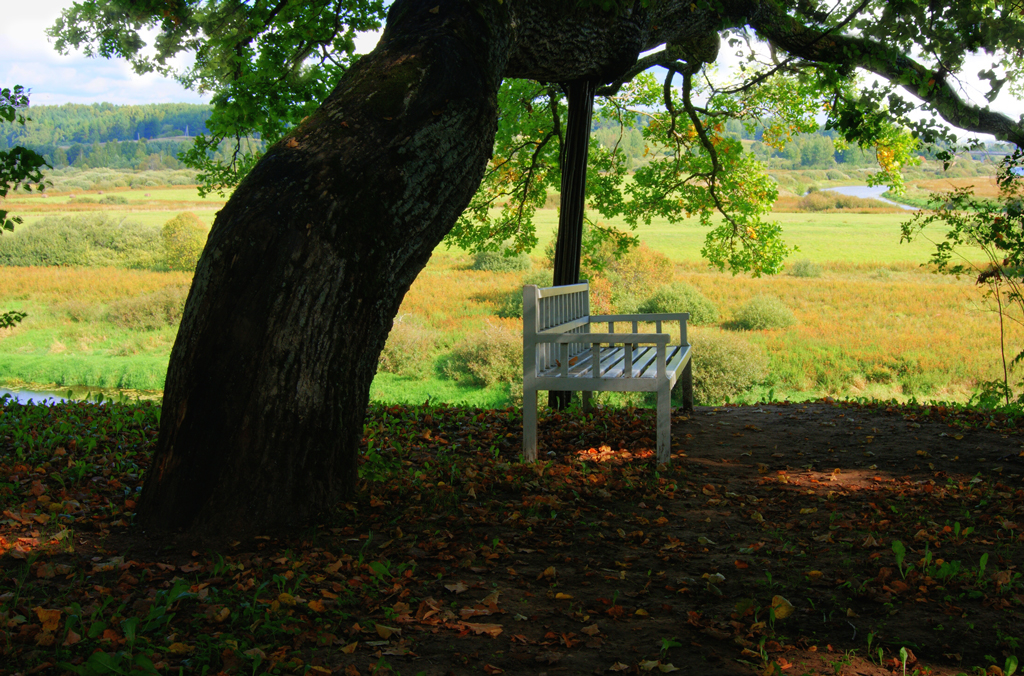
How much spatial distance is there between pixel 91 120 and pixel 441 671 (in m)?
35.9

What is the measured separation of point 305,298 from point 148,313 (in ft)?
76.3

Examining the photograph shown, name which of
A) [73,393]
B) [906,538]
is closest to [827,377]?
[906,538]

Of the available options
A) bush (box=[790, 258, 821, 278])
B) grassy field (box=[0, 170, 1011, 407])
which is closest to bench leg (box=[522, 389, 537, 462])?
grassy field (box=[0, 170, 1011, 407])

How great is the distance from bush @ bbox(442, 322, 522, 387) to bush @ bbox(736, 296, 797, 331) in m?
6.66

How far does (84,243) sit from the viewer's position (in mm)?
27250

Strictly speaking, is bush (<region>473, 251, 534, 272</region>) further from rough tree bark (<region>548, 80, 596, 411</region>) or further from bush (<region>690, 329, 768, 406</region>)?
rough tree bark (<region>548, 80, 596, 411</region>)

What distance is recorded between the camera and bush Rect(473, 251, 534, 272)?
24734 millimetres

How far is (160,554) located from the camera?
286 cm

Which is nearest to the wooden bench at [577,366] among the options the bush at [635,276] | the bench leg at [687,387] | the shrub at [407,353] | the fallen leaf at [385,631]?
the bench leg at [687,387]

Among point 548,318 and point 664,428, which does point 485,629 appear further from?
point 548,318

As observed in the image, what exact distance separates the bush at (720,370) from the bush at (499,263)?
904 centimetres

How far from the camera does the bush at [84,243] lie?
86.8ft

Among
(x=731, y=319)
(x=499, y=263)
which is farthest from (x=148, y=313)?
(x=731, y=319)

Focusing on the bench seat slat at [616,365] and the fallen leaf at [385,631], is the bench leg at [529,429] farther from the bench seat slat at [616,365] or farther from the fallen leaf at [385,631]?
the fallen leaf at [385,631]
